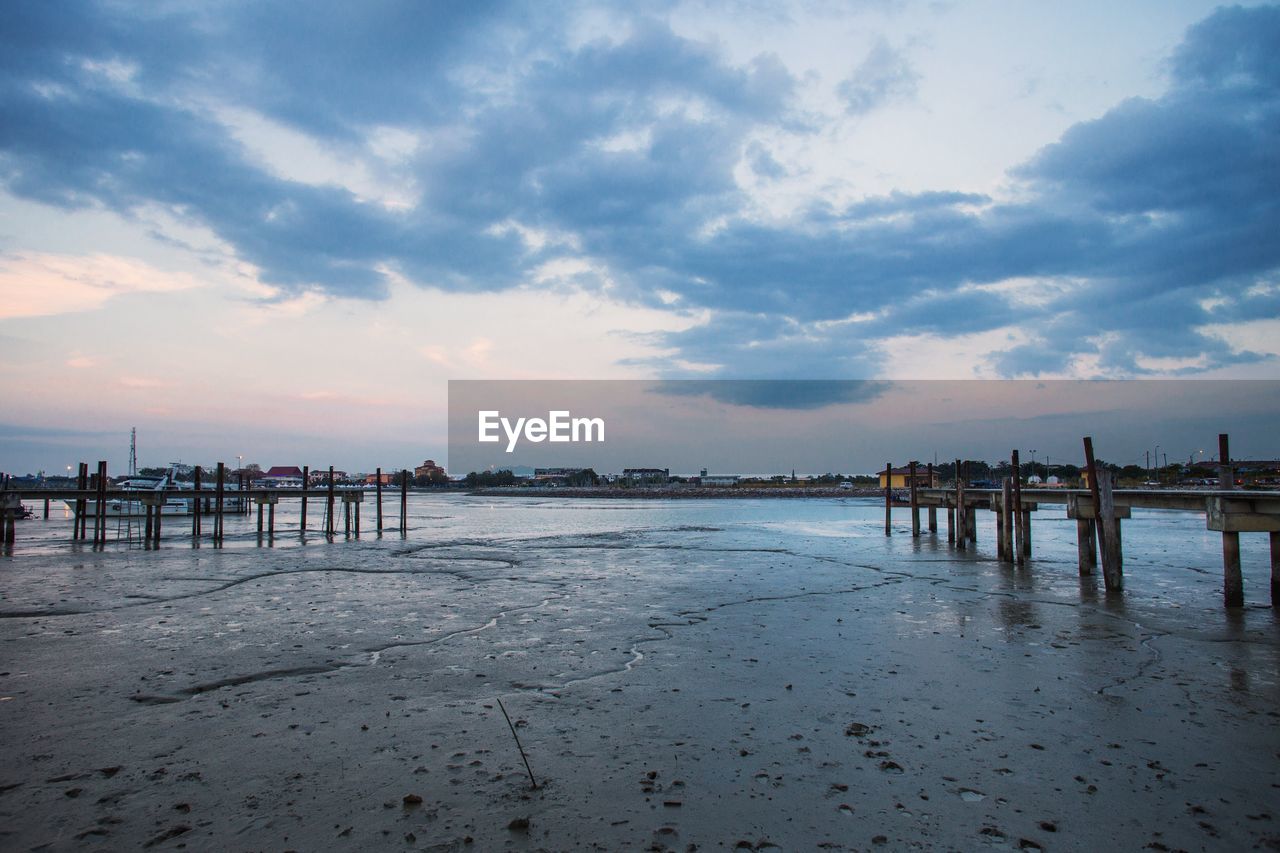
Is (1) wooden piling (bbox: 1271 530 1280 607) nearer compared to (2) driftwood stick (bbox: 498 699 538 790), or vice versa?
(2) driftwood stick (bbox: 498 699 538 790)

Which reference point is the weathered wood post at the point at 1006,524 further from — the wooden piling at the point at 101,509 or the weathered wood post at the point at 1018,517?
the wooden piling at the point at 101,509

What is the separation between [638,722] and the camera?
22.0 ft

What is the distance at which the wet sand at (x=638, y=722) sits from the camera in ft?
15.1

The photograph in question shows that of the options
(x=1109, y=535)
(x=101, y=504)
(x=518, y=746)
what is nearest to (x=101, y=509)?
(x=101, y=504)

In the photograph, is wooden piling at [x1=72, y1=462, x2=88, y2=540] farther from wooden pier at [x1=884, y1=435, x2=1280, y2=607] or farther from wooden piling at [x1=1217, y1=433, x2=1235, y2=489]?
wooden piling at [x1=1217, y1=433, x2=1235, y2=489]

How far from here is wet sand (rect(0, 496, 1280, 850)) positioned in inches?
182

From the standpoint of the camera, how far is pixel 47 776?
538 centimetres

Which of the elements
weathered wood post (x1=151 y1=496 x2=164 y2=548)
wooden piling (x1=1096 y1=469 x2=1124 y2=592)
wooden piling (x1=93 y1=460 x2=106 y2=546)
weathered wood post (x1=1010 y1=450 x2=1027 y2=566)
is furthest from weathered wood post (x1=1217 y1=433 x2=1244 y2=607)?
wooden piling (x1=93 y1=460 x2=106 y2=546)

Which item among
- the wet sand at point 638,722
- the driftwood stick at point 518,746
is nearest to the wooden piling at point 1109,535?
the wet sand at point 638,722

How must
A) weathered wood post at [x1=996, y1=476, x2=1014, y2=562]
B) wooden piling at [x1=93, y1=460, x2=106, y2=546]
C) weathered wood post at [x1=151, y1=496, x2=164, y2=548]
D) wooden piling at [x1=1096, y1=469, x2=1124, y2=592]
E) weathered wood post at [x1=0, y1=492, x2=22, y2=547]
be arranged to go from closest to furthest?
wooden piling at [x1=1096, y1=469, x2=1124, y2=592]
weathered wood post at [x1=996, y1=476, x2=1014, y2=562]
weathered wood post at [x1=151, y1=496, x2=164, y2=548]
weathered wood post at [x1=0, y1=492, x2=22, y2=547]
wooden piling at [x1=93, y1=460, x2=106, y2=546]

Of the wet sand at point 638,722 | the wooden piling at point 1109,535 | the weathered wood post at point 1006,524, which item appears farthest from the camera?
the weathered wood post at point 1006,524

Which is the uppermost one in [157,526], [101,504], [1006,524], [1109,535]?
[101,504]

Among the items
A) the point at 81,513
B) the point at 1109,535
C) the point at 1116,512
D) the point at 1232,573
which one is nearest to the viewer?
the point at 1232,573

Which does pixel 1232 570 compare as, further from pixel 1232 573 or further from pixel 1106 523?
pixel 1106 523
